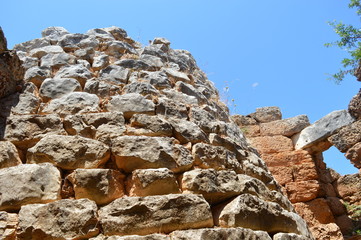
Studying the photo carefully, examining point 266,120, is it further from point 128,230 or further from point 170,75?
point 128,230

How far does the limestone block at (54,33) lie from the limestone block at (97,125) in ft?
6.85

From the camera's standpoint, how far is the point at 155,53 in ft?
14.5

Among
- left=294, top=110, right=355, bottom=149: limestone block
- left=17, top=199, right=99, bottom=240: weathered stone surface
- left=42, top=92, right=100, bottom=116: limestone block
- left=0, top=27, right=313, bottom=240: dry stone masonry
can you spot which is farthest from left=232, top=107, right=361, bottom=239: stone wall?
left=17, top=199, right=99, bottom=240: weathered stone surface

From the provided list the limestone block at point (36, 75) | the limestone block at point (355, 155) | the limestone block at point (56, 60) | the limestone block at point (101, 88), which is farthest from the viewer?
the limestone block at point (355, 155)

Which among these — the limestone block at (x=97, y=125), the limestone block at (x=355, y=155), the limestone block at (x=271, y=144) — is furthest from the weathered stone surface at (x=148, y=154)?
the limestone block at (x=271, y=144)

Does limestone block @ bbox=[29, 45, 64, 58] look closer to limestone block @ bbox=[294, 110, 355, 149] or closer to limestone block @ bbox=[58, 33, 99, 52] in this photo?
limestone block @ bbox=[58, 33, 99, 52]

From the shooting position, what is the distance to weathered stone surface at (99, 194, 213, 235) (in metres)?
2.07

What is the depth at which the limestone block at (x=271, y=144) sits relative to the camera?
7.31m

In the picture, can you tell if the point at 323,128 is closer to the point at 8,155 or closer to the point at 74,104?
the point at 74,104

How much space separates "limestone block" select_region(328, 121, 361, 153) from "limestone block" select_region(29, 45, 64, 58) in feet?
16.4

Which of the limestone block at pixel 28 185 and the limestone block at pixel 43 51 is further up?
the limestone block at pixel 43 51

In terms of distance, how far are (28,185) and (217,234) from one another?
113 centimetres

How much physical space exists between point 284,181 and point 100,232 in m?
5.55

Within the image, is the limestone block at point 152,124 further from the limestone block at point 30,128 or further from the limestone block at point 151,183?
the limestone block at point 30,128
